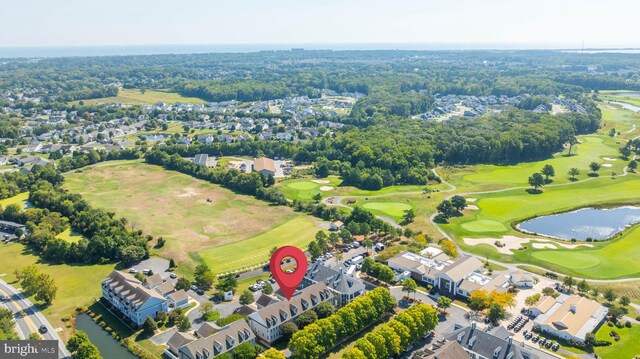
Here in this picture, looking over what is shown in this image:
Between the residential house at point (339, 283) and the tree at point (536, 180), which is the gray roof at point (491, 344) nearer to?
the residential house at point (339, 283)

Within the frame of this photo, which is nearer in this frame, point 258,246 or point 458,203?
point 258,246

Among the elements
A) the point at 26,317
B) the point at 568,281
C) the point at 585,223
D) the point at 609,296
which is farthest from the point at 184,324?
the point at 585,223

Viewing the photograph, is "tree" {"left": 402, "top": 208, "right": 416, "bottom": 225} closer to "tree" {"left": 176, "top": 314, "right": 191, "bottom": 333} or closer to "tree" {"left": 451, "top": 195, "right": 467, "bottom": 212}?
"tree" {"left": 451, "top": 195, "right": 467, "bottom": 212}

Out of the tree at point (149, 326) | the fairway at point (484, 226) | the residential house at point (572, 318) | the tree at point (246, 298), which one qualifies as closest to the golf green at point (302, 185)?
the fairway at point (484, 226)

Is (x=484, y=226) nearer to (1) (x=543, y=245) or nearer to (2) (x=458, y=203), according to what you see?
(2) (x=458, y=203)

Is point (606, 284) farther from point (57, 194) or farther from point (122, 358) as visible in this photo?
point (57, 194)

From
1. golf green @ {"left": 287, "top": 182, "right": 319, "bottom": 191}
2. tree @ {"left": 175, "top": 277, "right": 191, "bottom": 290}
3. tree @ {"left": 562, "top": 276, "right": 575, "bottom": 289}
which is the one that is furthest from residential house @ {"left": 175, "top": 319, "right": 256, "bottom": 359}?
golf green @ {"left": 287, "top": 182, "right": 319, "bottom": 191}

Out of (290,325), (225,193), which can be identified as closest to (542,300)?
(290,325)
